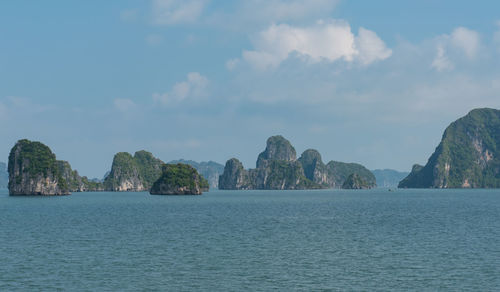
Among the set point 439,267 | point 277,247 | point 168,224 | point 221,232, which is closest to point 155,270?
point 277,247

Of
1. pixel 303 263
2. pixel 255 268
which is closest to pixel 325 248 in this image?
pixel 303 263

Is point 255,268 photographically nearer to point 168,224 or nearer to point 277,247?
point 277,247

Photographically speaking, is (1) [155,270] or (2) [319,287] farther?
(1) [155,270]

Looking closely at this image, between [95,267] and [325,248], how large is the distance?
26908 millimetres

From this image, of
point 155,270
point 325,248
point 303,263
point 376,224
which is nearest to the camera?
point 155,270

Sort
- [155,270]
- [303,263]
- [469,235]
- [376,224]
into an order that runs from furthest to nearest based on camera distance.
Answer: [376,224]
[469,235]
[303,263]
[155,270]

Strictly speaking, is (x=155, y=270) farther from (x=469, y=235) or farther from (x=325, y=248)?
(x=469, y=235)

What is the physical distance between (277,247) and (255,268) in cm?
1391

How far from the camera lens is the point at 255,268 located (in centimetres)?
4731

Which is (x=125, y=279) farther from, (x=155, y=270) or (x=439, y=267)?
(x=439, y=267)

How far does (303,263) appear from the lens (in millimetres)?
49844

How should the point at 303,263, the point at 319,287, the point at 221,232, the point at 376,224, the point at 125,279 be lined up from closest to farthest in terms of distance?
the point at 319,287
the point at 125,279
the point at 303,263
the point at 221,232
the point at 376,224

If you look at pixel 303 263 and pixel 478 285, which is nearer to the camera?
pixel 478 285

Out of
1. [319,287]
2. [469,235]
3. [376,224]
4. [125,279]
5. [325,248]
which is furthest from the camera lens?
[376,224]
